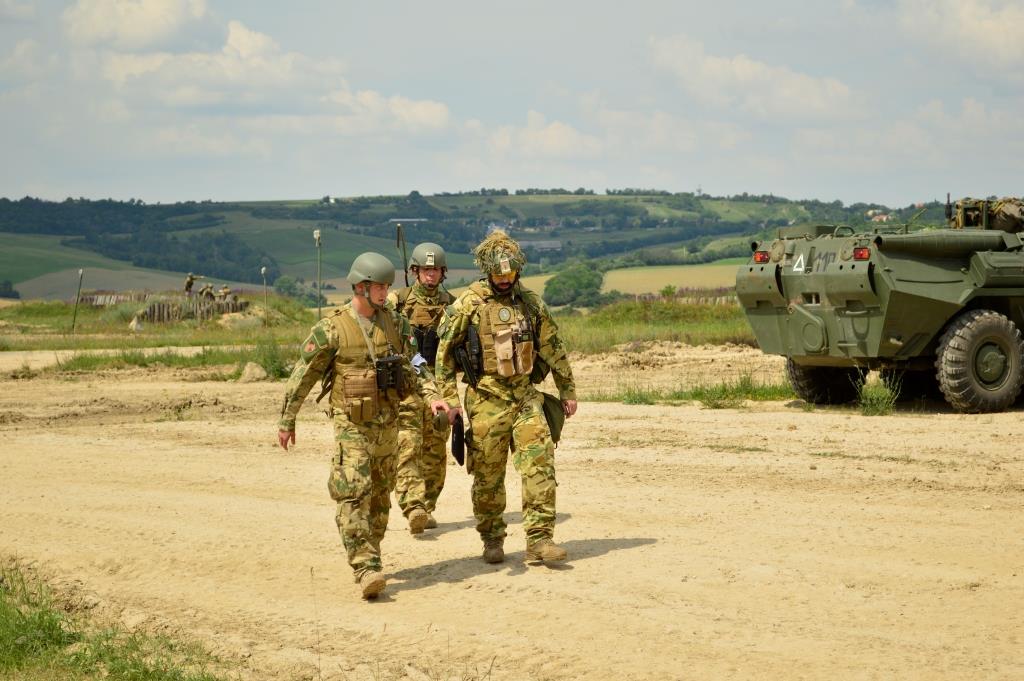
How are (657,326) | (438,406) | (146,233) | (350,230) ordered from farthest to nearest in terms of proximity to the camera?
(146,233) < (350,230) < (657,326) < (438,406)

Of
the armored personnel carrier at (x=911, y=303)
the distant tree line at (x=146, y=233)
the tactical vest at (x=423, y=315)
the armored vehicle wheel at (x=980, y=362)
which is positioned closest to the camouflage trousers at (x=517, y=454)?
the tactical vest at (x=423, y=315)

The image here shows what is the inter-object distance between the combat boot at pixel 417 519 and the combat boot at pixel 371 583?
1.75 metres

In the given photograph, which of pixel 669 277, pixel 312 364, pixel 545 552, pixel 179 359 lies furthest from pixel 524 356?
pixel 669 277

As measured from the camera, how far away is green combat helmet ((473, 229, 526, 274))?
891 centimetres

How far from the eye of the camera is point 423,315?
11016 millimetres

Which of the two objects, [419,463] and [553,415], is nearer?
[553,415]

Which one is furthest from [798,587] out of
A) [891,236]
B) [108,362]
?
[108,362]

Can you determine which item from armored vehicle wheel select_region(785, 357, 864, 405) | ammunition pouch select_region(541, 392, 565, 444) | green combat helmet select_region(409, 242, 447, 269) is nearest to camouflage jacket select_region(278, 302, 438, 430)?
ammunition pouch select_region(541, 392, 565, 444)

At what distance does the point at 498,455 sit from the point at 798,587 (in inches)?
80.0

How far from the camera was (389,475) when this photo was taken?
869 centimetres

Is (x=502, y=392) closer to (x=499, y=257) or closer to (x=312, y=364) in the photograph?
(x=499, y=257)

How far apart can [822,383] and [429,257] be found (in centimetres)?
803

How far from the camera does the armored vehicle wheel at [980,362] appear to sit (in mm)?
15414

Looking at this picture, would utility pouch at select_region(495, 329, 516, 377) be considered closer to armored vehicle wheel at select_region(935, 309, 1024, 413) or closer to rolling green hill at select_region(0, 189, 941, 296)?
armored vehicle wheel at select_region(935, 309, 1024, 413)
